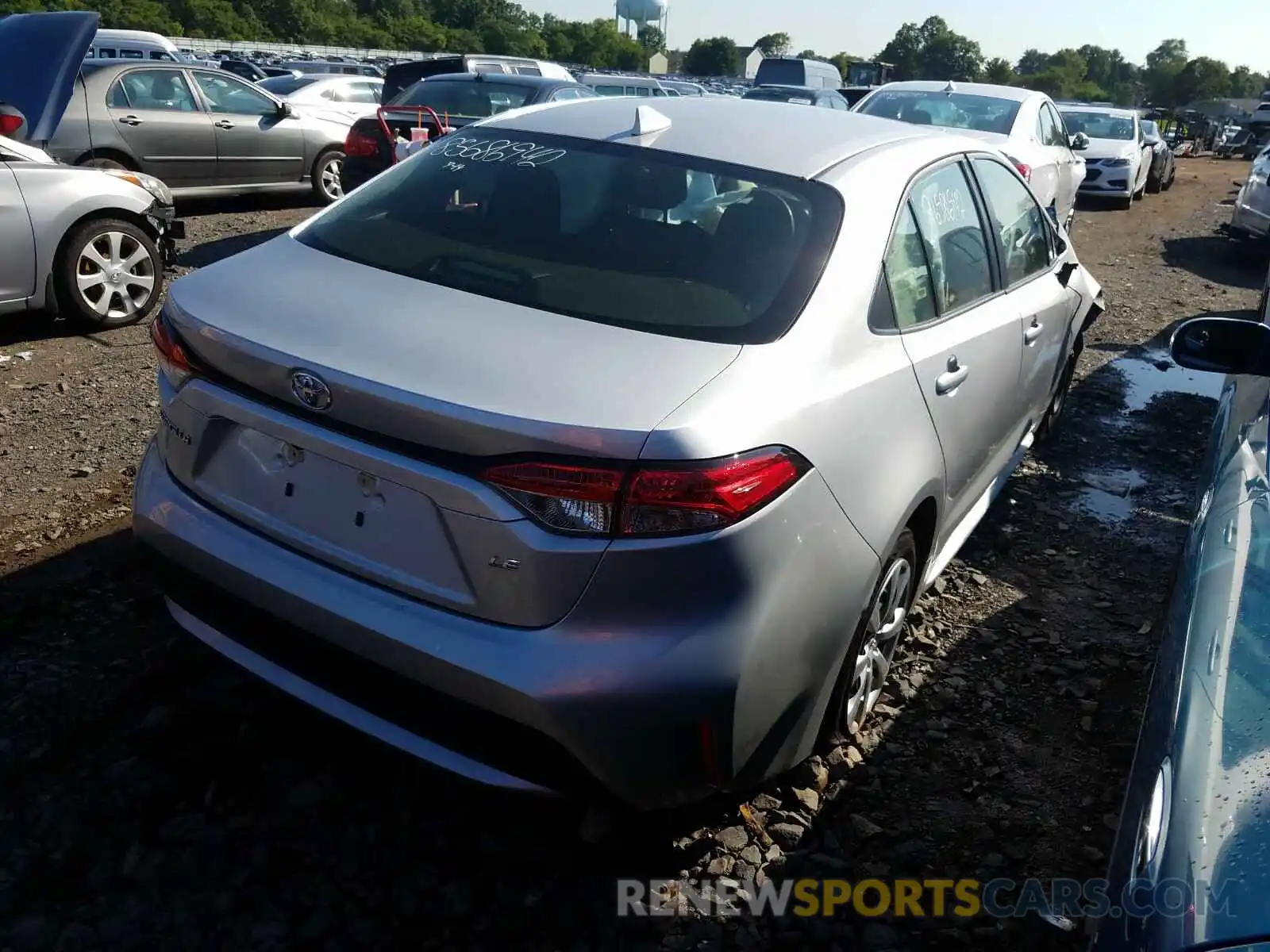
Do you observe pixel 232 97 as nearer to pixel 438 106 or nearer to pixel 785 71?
pixel 438 106

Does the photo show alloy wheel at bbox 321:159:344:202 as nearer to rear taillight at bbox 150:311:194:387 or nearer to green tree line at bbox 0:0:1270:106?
rear taillight at bbox 150:311:194:387

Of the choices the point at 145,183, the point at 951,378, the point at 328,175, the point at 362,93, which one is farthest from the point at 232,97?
the point at 951,378

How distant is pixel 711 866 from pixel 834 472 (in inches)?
41.5

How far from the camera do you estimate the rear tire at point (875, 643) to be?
257 cm

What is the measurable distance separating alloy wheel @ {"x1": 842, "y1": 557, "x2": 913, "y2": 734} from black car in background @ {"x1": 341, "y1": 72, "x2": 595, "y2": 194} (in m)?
7.25

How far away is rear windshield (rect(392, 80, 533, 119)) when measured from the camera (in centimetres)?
966

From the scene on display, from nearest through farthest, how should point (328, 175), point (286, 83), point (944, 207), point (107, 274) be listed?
point (944, 207)
point (107, 274)
point (328, 175)
point (286, 83)

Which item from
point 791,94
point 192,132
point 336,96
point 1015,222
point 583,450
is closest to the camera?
point 583,450

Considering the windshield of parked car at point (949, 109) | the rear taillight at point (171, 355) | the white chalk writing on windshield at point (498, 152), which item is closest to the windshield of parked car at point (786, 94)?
the windshield of parked car at point (949, 109)

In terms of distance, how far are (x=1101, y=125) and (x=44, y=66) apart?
49.7 feet

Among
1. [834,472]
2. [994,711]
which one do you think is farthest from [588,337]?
[994,711]

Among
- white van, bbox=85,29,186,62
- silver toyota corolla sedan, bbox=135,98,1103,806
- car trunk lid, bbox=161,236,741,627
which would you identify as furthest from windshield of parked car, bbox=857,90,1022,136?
white van, bbox=85,29,186,62

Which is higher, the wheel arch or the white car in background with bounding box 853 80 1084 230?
the white car in background with bounding box 853 80 1084 230

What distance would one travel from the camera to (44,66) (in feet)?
19.9
